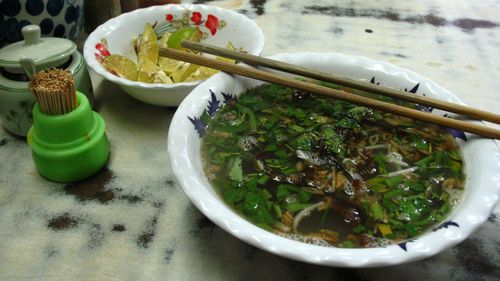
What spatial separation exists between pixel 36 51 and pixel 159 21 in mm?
543

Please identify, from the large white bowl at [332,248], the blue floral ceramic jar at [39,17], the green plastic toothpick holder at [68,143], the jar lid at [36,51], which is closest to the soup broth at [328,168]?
the large white bowl at [332,248]

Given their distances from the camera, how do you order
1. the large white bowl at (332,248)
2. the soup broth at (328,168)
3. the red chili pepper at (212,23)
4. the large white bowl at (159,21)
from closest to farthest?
the large white bowl at (332,248), the soup broth at (328,168), the large white bowl at (159,21), the red chili pepper at (212,23)

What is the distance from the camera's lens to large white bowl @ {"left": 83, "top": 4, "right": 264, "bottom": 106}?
125cm

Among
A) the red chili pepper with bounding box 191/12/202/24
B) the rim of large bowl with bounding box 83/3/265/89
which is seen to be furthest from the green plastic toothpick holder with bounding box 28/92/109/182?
the red chili pepper with bounding box 191/12/202/24

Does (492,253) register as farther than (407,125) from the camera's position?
No

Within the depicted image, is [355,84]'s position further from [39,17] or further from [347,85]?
[39,17]

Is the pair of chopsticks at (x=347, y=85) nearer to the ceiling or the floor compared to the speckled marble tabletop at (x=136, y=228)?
nearer to the ceiling

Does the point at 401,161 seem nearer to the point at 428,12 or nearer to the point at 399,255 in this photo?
the point at 399,255

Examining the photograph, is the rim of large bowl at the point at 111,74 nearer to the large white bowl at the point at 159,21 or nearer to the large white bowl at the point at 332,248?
the large white bowl at the point at 159,21

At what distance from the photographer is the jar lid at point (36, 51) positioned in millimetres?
1141

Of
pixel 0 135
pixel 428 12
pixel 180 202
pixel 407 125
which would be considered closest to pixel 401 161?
pixel 407 125

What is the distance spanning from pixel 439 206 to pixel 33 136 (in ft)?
3.40

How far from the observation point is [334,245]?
0.85 meters

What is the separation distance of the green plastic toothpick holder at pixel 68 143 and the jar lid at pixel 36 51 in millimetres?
141
